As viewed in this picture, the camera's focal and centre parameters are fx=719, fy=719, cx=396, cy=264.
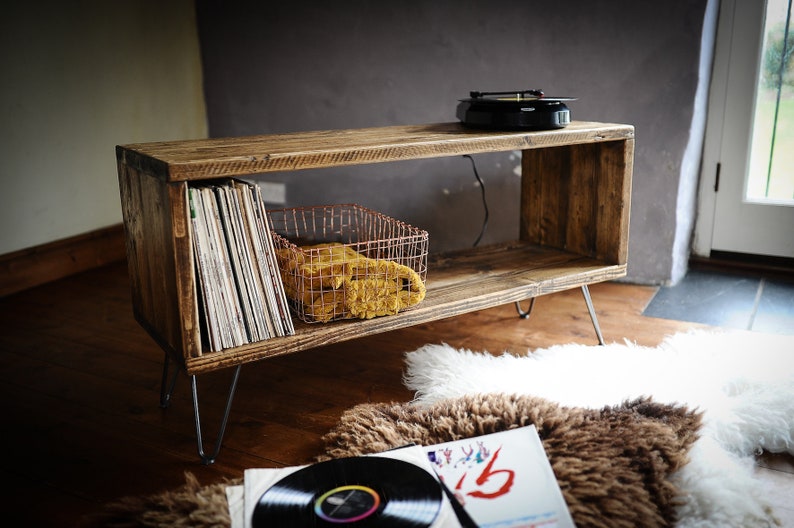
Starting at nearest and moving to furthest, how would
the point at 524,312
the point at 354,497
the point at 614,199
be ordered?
the point at 354,497 < the point at 614,199 < the point at 524,312

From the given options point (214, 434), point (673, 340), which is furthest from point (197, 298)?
point (673, 340)

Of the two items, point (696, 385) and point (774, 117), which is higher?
point (774, 117)

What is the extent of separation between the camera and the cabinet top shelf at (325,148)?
109 centimetres

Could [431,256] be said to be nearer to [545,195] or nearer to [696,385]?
[545,195]

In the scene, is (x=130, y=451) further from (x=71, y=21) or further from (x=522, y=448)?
(x=71, y=21)

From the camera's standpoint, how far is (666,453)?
3.65 feet

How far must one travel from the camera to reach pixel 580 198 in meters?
1.64

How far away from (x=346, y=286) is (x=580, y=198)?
654 millimetres

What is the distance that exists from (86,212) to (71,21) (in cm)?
57

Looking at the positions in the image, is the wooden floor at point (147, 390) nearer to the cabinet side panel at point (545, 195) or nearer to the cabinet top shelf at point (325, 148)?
the cabinet side panel at point (545, 195)

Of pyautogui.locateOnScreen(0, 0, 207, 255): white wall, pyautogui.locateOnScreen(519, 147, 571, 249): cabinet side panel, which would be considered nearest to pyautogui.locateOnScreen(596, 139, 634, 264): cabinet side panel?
pyautogui.locateOnScreen(519, 147, 571, 249): cabinet side panel

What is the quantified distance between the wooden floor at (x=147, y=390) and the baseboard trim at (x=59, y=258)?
0.15ft

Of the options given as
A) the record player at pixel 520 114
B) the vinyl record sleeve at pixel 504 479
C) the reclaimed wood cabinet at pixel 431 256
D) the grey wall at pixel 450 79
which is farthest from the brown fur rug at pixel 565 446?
the grey wall at pixel 450 79

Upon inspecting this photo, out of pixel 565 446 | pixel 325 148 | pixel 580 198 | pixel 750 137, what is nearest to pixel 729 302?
pixel 750 137
